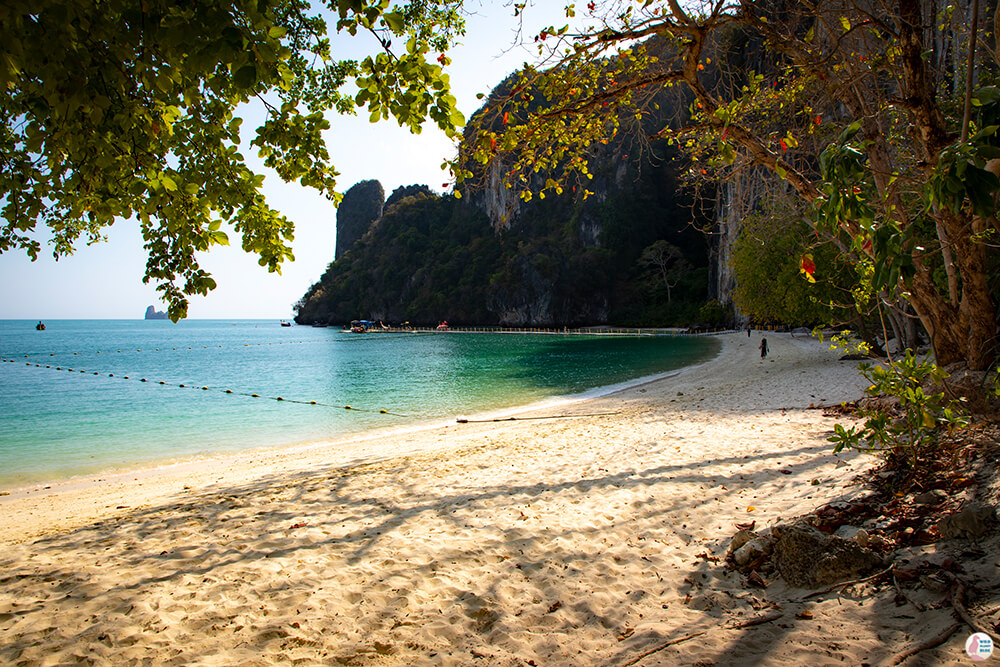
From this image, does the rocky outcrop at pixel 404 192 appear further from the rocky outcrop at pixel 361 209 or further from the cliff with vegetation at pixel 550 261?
the cliff with vegetation at pixel 550 261

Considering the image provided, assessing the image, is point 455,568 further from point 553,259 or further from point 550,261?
point 553,259

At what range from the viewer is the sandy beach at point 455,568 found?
2.41 m

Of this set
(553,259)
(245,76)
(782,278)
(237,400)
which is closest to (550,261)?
(553,259)

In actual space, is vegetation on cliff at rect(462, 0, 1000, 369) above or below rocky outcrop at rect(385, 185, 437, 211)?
below

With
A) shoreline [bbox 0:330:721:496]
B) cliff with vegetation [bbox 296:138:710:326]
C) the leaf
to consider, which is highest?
cliff with vegetation [bbox 296:138:710:326]

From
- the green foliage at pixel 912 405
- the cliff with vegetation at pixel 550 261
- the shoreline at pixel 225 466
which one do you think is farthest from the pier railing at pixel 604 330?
the green foliage at pixel 912 405

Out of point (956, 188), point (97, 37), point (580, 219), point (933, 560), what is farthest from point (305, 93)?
point (580, 219)

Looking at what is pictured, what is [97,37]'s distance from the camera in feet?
6.72

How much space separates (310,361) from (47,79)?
36.7 metres

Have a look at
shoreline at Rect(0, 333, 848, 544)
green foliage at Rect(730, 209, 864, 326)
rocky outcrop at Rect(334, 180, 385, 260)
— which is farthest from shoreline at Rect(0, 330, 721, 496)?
rocky outcrop at Rect(334, 180, 385, 260)

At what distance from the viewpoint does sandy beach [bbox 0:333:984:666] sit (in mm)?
2410

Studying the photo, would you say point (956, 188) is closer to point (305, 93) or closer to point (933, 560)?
point (933, 560)

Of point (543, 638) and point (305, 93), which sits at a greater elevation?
point (305, 93)

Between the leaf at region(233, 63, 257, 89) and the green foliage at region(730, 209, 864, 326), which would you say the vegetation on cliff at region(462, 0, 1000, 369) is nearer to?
the leaf at region(233, 63, 257, 89)
